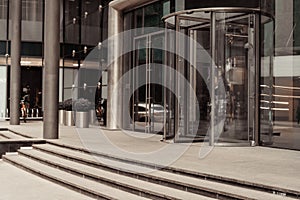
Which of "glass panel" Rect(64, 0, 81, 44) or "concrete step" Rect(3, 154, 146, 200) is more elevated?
"glass panel" Rect(64, 0, 81, 44)

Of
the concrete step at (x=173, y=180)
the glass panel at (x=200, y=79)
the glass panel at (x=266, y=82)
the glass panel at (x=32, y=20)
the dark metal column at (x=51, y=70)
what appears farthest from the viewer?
the glass panel at (x=32, y=20)

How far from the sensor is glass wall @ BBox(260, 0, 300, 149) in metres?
8.33

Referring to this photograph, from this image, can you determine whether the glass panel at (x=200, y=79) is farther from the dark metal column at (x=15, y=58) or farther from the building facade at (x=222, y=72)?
the dark metal column at (x=15, y=58)

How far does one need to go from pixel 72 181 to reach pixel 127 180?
1126 millimetres

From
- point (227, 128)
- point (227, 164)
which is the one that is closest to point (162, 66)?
point (227, 128)

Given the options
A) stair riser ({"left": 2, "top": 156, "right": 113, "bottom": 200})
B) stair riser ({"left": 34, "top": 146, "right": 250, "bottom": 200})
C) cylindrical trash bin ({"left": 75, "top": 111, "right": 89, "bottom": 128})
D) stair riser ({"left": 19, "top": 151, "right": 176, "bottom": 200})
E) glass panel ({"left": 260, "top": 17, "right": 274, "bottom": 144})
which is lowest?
stair riser ({"left": 2, "top": 156, "right": 113, "bottom": 200})

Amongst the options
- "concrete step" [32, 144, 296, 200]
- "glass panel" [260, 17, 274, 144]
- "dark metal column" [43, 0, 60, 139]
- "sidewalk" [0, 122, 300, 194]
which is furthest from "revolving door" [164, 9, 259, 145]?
"dark metal column" [43, 0, 60, 139]

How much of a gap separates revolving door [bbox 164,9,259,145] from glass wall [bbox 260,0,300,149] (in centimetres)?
21

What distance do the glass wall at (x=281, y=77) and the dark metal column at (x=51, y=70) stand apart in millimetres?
4976

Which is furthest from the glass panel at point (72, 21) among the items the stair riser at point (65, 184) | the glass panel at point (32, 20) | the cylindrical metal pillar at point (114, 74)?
the stair riser at point (65, 184)

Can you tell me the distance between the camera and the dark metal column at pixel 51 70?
35.6 ft

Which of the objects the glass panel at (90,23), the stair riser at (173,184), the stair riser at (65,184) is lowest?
the stair riser at (65,184)

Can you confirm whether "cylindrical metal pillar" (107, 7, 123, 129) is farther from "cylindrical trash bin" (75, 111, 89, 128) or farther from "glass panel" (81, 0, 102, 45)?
"cylindrical trash bin" (75, 111, 89, 128)

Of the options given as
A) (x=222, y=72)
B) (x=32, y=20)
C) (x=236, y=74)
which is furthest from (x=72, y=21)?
(x=236, y=74)
